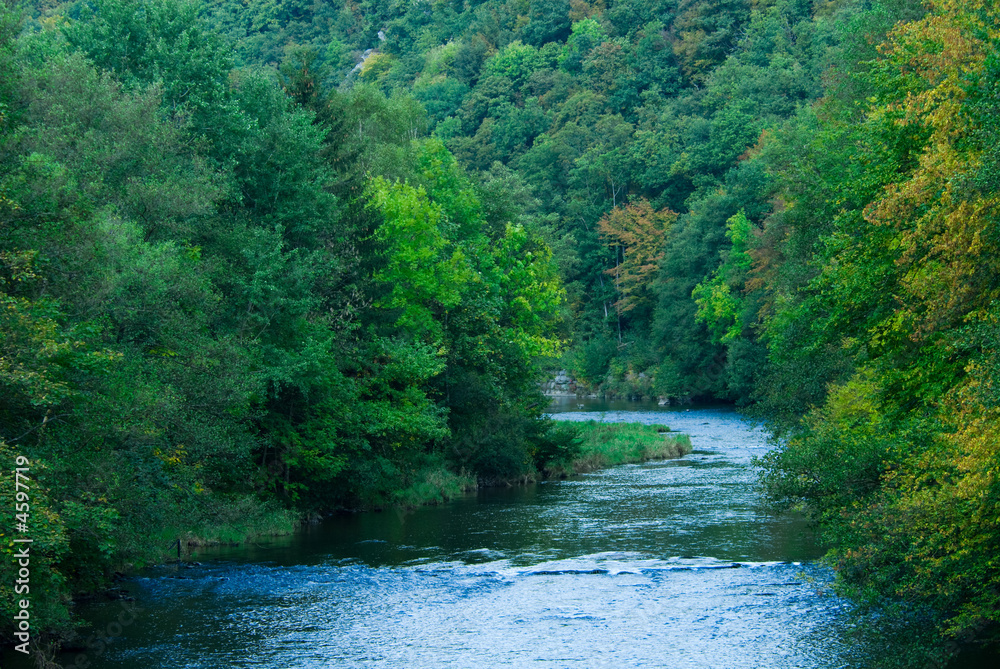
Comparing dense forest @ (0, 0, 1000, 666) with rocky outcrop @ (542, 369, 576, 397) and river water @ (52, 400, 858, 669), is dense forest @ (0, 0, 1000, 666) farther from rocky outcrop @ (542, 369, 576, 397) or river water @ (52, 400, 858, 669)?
rocky outcrop @ (542, 369, 576, 397)

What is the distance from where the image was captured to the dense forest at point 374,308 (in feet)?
52.7

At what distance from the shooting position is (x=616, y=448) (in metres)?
48.9

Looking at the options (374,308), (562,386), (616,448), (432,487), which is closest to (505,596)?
(432,487)

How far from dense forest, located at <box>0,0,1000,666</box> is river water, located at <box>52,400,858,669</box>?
147 centimetres

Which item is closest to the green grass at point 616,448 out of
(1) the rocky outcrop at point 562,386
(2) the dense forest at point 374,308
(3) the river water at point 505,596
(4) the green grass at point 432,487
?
(2) the dense forest at point 374,308

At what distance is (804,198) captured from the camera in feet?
118

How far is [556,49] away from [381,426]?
100 metres

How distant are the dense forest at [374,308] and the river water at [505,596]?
4.83 feet

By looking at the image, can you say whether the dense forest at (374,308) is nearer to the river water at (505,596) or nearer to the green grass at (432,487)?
the green grass at (432,487)

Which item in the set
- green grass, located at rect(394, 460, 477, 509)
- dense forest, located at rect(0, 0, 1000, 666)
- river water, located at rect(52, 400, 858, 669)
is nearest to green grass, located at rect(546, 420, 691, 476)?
dense forest, located at rect(0, 0, 1000, 666)

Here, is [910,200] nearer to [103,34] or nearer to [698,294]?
[103,34]

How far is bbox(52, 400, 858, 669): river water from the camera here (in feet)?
62.9

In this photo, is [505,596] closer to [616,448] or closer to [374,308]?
[374,308]

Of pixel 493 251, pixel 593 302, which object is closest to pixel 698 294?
pixel 593 302
